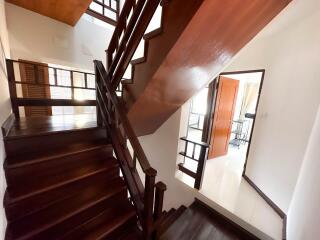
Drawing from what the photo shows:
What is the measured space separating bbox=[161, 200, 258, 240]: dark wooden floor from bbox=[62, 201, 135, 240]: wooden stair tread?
566 millimetres

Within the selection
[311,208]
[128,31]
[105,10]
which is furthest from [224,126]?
[105,10]

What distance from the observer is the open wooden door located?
11.0ft

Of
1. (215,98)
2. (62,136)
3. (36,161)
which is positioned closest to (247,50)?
(215,98)

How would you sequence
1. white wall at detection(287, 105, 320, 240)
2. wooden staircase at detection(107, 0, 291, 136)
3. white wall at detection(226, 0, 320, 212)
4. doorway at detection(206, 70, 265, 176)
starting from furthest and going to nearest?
doorway at detection(206, 70, 265, 176) → white wall at detection(226, 0, 320, 212) → wooden staircase at detection(107, 0, 291, 136) → white wall at detection(287, 105, 320, 240)

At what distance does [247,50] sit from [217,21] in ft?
6.91

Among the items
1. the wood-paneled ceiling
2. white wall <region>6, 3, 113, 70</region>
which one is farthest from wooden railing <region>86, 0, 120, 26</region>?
the wood-paneled ceiling

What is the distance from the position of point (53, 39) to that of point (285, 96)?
4.39 meters

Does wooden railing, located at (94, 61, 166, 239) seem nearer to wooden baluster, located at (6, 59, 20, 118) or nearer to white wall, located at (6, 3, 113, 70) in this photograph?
wooden baluster, located at (6, 59, 20, 118)

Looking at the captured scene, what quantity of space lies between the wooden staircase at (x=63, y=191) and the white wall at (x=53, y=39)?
7.81 ft

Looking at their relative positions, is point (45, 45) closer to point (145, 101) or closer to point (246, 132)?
point (145, 101)

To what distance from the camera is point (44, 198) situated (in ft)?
4.58

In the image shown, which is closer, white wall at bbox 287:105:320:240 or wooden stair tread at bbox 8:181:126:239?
white wall at bbox 287:105:320:240

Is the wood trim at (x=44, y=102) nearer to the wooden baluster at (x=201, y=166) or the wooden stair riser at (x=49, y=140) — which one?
the wooden stair riser at (x=49, y=140)

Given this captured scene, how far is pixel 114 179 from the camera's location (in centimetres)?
186
